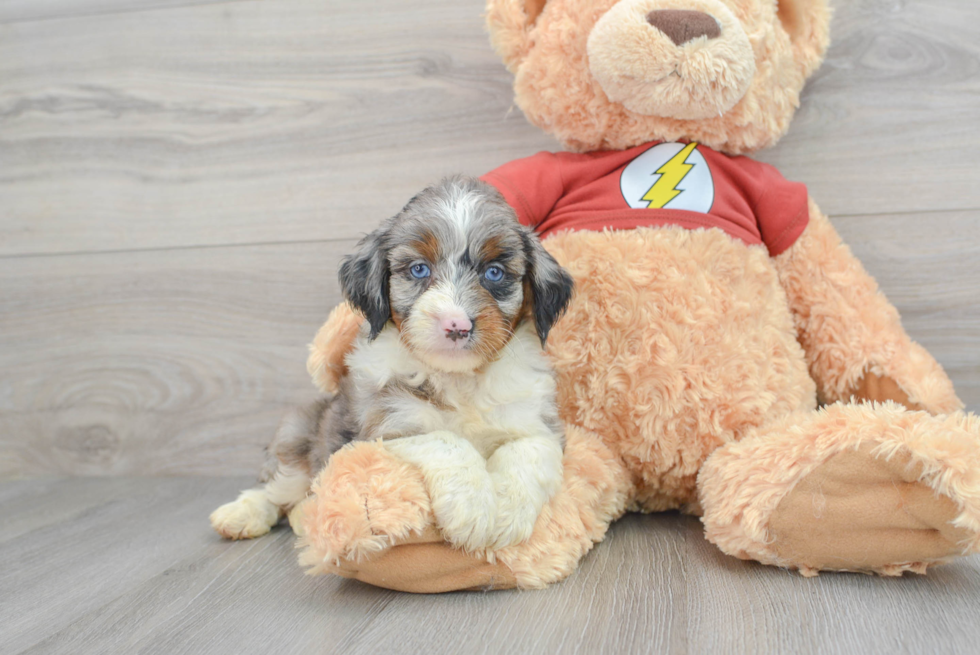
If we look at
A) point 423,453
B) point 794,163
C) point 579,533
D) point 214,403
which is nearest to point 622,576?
point 579,533

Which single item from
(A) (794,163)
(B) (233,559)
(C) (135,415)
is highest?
(A) (794,163)

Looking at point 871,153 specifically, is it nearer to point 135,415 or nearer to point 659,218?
point 659,218

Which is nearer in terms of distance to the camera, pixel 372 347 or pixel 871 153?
pixel 372 347

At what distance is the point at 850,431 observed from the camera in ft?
4.69

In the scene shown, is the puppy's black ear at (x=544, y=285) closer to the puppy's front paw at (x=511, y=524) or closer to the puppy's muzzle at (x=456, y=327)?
the puppy's muzzle at (x=456, y=327)

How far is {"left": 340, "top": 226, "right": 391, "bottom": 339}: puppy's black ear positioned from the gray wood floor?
61 cm

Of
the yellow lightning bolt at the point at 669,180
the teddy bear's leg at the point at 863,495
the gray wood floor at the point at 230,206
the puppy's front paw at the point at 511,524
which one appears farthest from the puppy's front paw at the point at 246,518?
the yellow lightning bolt at the point at 669,180

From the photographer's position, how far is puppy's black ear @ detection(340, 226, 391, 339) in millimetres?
1532

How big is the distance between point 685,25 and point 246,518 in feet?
5.43

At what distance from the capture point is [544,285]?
1.56m

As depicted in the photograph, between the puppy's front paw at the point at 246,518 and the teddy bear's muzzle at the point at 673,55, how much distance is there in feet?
4.68

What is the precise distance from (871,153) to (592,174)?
0.92 meters

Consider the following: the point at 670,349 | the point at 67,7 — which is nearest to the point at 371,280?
the point at 670,349

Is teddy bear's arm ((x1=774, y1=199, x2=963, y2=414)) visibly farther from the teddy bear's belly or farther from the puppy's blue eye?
the puppy's blue eye
